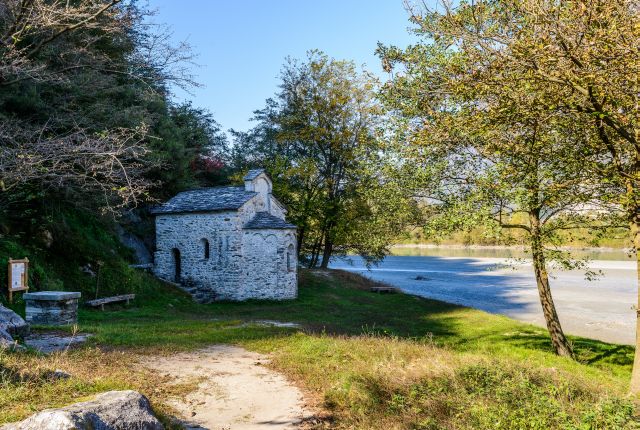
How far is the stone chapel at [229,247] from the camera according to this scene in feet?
76.8

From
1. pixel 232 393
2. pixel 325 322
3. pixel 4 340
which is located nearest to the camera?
pixel 232 393

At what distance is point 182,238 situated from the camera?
24.4 meters

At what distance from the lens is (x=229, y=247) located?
23.4 m

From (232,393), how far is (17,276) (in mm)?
10645

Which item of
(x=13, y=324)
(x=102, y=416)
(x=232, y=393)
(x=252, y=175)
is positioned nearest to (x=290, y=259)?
(x=252, y=175)

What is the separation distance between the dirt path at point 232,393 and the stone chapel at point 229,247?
1373 cm

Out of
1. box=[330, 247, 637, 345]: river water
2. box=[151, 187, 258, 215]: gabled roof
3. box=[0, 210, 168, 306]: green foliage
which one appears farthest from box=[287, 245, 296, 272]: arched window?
box=[330, 247, 637, 345]: river water

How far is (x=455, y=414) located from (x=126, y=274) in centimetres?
1779

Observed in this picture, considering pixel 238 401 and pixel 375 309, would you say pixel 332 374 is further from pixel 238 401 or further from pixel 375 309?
pixel 375 309

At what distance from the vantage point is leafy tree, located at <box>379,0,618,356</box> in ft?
28.3

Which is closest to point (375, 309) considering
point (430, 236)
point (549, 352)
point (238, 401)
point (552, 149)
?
point (549, 352)

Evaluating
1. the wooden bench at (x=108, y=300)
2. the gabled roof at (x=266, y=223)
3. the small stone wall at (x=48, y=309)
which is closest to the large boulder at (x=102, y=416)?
the small stone wall at (x=48, y=309)

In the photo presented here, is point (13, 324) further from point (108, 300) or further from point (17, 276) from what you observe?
point (108, 300)

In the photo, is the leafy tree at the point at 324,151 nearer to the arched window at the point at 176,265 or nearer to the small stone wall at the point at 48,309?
the arched window at the point at 176,265
